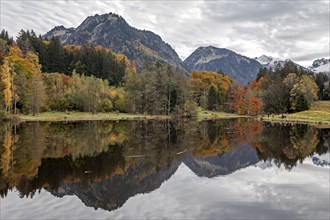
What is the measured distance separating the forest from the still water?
52181 millimetres

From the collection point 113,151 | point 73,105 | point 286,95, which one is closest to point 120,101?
point 73,105

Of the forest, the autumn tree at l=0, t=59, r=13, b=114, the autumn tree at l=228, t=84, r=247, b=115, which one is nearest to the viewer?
the autumn tree at l=0, t=59, r=13, b=114

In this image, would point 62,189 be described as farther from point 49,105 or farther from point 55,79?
point 55,79

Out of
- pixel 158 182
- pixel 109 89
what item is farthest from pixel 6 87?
pixel 158 182

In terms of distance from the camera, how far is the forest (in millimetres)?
85750

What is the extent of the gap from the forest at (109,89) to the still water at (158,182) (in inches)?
2054

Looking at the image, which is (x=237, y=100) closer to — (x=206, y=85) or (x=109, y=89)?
(x=206, y=85)

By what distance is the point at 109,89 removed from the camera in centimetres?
12025

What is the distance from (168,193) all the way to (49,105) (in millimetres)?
85887

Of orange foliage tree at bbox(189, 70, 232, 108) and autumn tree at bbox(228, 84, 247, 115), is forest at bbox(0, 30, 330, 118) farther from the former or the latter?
orange foliage tree at bbox(189, 70, 232, 108)

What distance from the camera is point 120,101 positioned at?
110875 millimetres

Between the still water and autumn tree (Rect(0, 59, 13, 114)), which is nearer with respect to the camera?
the still water

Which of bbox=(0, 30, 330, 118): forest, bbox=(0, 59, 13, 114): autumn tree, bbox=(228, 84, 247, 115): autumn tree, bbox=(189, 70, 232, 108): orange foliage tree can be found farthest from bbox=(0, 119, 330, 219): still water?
bbox=(189, 70, 232, 108): orange foliage tree

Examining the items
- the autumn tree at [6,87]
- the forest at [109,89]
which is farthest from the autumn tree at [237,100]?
the autumn tree at [6,87]
